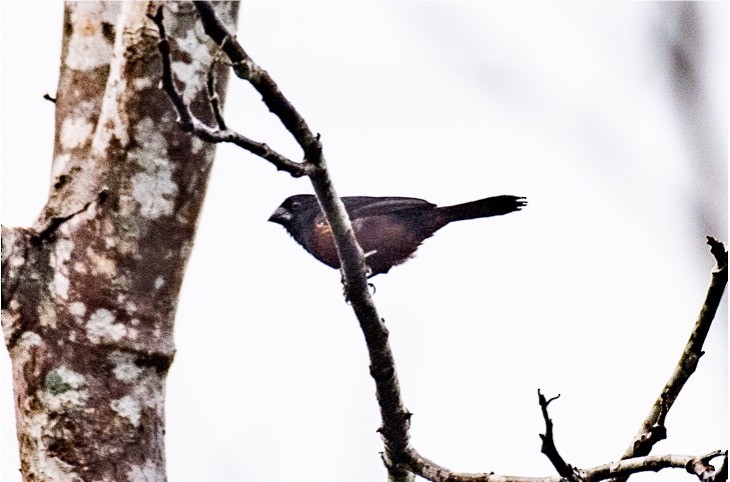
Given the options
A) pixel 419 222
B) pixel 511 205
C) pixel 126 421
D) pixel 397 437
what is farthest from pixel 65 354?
pixel 511 205

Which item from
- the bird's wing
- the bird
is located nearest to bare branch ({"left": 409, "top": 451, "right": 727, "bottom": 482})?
the bird

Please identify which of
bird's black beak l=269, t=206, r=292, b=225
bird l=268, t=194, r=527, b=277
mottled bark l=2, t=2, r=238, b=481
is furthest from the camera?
bird's black beak l=269, t=206, r=292, b=225

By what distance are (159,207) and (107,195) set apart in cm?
15

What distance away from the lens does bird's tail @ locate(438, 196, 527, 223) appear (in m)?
5.43

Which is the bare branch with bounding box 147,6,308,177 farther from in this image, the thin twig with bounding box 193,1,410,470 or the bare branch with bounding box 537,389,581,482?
the bare branch with bounding box 537,389,581,482

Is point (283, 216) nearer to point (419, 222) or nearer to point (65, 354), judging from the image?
point (419, 222)

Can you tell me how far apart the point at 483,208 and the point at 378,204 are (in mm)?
593

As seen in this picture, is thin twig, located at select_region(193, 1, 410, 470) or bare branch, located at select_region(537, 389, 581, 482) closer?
bare branch, located at select_region(537, 389, 581, 482)

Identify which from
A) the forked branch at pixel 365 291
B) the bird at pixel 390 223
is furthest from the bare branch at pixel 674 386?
the bird at pixel 390 223

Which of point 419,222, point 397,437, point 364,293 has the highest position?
point 419,222

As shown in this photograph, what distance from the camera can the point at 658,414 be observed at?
2.60 meters

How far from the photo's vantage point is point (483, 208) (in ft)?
17.8

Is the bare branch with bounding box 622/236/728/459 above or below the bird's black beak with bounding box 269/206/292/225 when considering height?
below

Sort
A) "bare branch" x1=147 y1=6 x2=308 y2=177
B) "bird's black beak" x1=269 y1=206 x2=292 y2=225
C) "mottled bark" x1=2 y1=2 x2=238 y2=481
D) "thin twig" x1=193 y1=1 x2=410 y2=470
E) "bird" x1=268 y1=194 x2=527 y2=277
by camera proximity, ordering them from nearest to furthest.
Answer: "bare branch" x1=147 y1=6 x2=308 y2=177
"thin twig" x1=193 y1=1 x2=410 y2=470
"mottled bark" x1=2 y1=2 x2=238 y2=481
"bird" x1=268 y1=194 x2=527 y2=277
"bird's black beak" x1=269 y1=206 x2=292 y2=225
